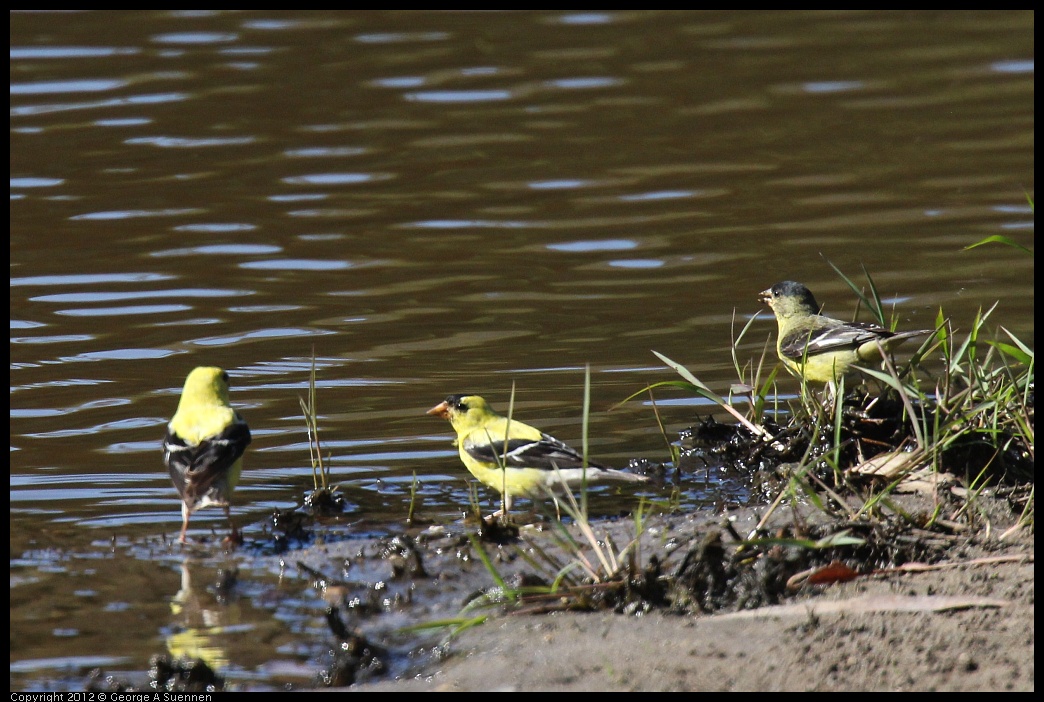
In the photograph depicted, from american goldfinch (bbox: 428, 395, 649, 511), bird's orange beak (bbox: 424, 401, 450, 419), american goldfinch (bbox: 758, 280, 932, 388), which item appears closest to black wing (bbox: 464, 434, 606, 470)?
american goldfinch (bbox: 428, 395, 649, 511)

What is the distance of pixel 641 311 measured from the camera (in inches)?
444

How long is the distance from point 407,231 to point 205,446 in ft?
22.6

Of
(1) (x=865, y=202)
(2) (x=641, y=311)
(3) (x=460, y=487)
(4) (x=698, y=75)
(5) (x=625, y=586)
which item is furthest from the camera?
(4) (x=698, y=75)

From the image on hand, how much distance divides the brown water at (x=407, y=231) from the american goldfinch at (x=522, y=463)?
347 mm

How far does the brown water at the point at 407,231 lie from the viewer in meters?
7.57

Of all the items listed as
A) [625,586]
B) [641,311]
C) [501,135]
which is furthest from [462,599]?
[501,135]

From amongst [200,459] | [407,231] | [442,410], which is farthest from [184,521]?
[407,231]

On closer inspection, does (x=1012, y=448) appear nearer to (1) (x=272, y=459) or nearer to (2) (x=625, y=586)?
(2) (x=625, y=586)

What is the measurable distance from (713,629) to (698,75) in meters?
14.4

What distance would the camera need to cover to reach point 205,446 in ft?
23.0

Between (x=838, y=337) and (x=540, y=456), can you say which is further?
(x=838, y=337)

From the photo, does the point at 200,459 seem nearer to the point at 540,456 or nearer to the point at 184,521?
the point at 184,521

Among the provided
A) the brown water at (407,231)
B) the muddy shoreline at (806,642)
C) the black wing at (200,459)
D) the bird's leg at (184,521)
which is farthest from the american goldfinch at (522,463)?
the bird's leg at (184,521)

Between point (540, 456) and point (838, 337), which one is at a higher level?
point (838, 337)
